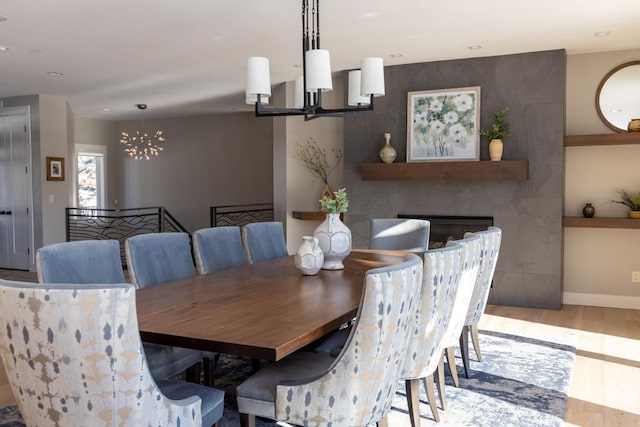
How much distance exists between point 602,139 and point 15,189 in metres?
7.86

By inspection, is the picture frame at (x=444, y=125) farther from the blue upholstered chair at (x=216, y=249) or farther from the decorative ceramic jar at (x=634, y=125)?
the blue upholstered chair at (x=216, y=249)

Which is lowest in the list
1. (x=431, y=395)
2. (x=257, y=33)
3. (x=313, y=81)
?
(x=431, y=395)

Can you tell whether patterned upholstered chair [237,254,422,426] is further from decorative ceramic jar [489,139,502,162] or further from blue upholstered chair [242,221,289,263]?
decorative ceramic jar [489,139,502,162]

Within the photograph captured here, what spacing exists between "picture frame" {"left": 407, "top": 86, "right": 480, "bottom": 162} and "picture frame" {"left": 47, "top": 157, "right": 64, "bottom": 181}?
525cm

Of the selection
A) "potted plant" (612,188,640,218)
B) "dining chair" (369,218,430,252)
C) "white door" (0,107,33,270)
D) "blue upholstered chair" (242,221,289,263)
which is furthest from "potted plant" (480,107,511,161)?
"white door" (0,107,33,270)

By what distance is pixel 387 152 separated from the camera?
239 inches

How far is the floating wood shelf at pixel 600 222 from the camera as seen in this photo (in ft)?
17.3

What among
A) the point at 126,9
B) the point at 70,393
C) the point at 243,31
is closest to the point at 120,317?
the point at 70,393

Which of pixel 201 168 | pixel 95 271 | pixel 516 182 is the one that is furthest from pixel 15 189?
pixel 516 182

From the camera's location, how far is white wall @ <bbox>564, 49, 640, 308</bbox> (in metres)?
5.59

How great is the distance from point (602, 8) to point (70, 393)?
4.40 metres

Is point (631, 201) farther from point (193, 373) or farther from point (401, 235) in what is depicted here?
point (193, 373)

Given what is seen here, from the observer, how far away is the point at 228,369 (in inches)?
146

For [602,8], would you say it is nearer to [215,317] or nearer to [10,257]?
[215,317]
